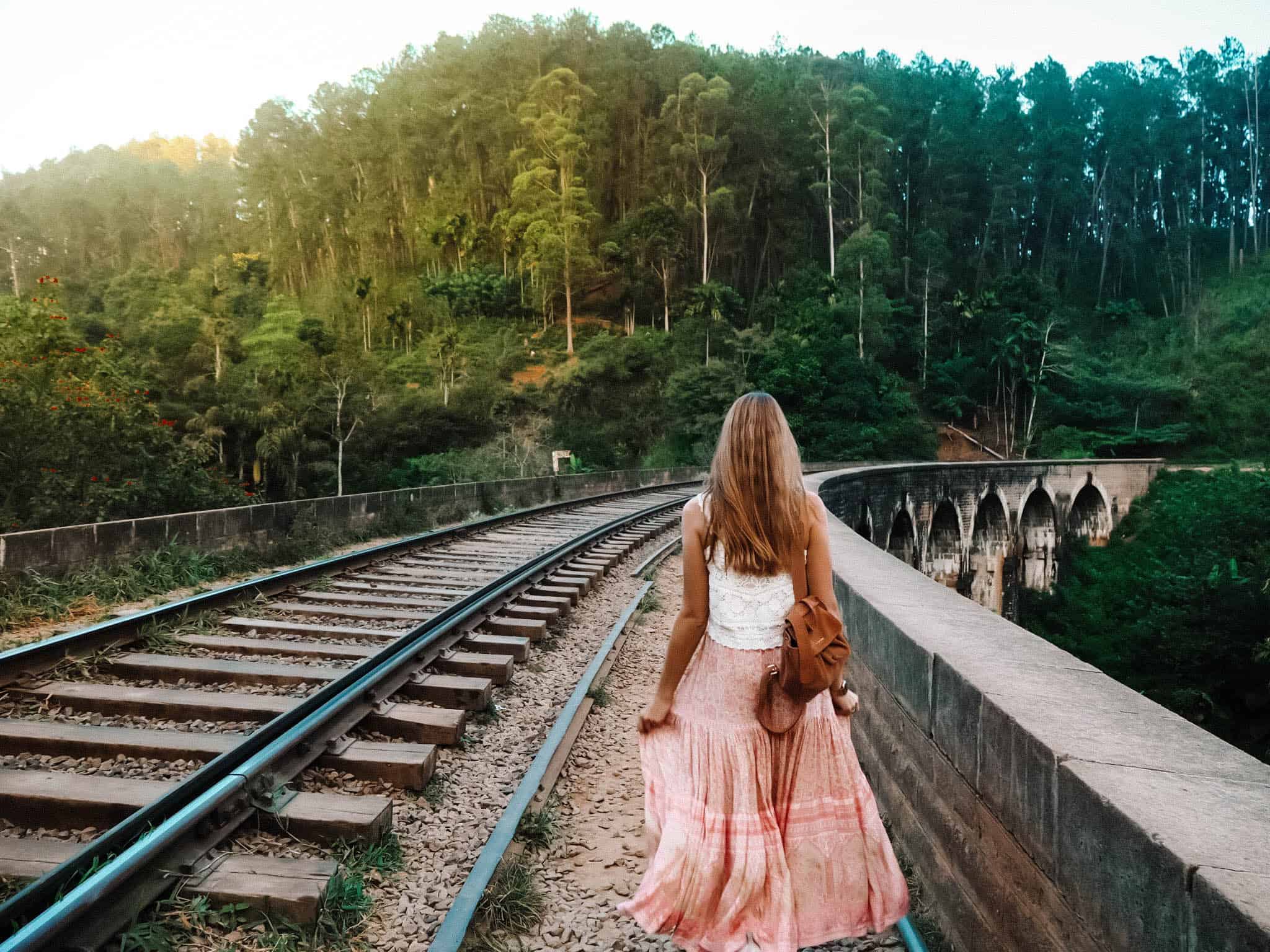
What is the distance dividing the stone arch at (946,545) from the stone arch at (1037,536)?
208 inches

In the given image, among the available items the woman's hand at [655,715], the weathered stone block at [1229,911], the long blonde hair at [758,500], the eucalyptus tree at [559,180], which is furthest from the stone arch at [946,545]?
the weathered stone block at [1229,911]

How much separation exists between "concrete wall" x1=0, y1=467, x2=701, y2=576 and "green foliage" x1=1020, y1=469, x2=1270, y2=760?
14071mm

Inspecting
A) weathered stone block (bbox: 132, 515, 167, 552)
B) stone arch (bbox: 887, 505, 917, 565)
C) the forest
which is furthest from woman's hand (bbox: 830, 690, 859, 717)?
stone arch (bbox: 887, 505, 917, 565)

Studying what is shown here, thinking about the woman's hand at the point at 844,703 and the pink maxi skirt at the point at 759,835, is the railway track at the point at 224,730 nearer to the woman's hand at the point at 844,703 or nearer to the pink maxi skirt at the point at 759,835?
the pink maxi skirt at the point at 759,835

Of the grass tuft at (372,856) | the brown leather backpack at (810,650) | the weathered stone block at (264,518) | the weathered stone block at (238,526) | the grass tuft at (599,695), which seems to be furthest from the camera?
the weathered stone block at (264,518)

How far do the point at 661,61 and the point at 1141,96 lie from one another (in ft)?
168

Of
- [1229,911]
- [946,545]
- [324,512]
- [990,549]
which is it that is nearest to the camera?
[1229,911]

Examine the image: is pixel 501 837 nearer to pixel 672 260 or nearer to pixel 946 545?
pixel 946 545

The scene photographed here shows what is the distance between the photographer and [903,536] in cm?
2908

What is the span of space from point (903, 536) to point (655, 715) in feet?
93.0

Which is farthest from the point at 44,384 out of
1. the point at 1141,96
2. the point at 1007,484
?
the point at 1141,96

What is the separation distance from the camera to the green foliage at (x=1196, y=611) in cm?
1585

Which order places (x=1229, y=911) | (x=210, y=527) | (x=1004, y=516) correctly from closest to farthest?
(x=1229, y=911) → (x=210, y=527) → (x=1004, y=516)

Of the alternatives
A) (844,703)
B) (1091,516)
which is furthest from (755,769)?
(1091,516)
